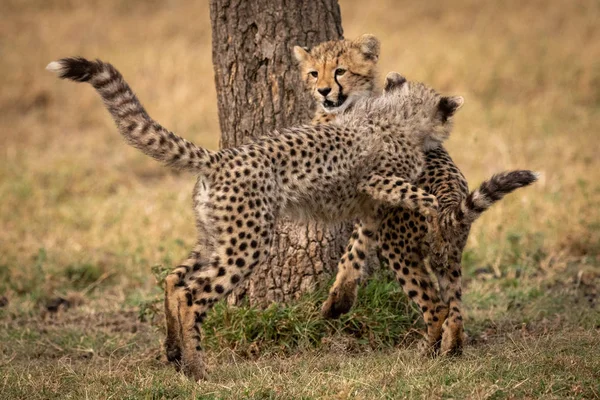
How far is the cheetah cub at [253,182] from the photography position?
12.6 ft

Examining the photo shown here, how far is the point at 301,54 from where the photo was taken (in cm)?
469

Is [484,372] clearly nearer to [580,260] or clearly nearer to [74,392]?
[74,392]

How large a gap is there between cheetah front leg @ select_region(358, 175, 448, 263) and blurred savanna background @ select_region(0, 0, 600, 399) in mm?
530

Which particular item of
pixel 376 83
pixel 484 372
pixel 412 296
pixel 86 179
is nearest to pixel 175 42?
pixel 86 179

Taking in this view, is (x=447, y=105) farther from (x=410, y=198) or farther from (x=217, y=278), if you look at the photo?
(x=217, y=278)

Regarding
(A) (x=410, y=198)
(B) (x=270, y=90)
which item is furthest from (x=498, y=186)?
(B) (x=270, y=90)

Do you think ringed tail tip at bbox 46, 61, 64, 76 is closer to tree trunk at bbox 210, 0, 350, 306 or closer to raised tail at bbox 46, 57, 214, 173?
raised tail at bbox 46, 57, 214, 173

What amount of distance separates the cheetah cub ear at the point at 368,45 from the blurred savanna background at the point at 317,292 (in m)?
1.27

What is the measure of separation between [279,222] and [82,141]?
16.3 feet

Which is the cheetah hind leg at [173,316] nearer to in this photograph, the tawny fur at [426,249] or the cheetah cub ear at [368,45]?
the tawny fur at [426,249]

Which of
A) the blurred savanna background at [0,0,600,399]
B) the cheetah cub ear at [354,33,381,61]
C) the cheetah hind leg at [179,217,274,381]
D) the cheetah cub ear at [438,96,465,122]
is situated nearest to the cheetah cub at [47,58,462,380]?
the cheetah hind leg at [179,217,274,381]

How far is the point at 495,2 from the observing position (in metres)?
12.9

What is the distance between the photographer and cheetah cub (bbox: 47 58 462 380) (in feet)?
Answer: 12.6

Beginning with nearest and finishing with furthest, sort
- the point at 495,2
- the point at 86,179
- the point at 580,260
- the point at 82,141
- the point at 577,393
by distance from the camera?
1. the point at 577,393
2. the point at 580,260
3. the point at 86,179
4. the point at 82,141
5. the point at 495,2
